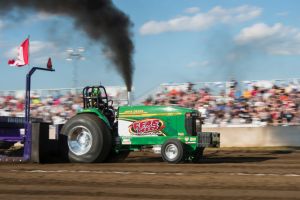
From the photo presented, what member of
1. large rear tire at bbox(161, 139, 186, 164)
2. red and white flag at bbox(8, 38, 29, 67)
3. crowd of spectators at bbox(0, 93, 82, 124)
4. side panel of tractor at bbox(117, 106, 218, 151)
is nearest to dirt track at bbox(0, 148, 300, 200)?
large rear tire at bbox(161, 139, 186, 164)

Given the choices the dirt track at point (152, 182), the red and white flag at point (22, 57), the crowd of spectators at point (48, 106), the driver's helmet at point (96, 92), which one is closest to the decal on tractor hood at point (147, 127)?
the driver's helmet at point (96, 92)

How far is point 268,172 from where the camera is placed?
25.2 ft

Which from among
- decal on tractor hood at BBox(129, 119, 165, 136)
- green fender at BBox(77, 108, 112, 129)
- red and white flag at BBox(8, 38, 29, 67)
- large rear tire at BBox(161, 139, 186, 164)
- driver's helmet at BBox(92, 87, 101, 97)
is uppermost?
red and white flag at BBox(8, 38, 29, 67)

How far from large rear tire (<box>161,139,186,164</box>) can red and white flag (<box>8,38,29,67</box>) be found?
439 cm

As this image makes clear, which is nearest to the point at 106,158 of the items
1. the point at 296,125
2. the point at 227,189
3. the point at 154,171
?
the point at 154,171

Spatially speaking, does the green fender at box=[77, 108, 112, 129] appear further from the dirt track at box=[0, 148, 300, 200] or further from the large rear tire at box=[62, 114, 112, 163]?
the dirt track at box=[0, 148, 300, 200]

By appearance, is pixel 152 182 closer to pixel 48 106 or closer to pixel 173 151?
pixel 173 151

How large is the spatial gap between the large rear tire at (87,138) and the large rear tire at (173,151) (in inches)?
46.1

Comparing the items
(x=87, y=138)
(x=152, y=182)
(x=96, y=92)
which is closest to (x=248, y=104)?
(x=96, y=92)

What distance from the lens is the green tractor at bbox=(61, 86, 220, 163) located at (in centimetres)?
968

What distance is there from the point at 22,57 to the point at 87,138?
3.20 meters

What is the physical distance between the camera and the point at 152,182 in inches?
262

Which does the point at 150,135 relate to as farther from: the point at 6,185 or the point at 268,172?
the point at 6,185

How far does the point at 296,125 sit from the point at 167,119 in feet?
22.0
